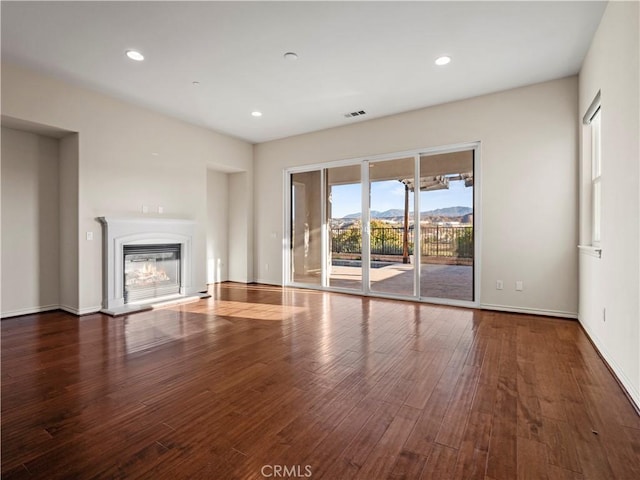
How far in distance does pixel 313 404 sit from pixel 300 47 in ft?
10.7

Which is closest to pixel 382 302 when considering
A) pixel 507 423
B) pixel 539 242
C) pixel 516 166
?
pixel 539 242

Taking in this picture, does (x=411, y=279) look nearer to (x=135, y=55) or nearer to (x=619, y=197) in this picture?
(x=619, y=197)

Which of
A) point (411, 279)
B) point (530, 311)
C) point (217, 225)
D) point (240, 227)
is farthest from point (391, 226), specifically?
point (217, 225)

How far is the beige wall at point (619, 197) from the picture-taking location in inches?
84.0

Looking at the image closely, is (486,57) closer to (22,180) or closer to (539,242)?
(539,242)

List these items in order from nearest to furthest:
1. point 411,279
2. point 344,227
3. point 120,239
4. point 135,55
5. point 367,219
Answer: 1. point 135,55
2. point 120,239
3. point 411,279
4. point 367,219
5. point 344,227

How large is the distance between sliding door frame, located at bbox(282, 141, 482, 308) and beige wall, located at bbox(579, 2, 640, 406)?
4.79 ft

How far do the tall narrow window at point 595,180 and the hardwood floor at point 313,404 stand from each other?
1.11 meters

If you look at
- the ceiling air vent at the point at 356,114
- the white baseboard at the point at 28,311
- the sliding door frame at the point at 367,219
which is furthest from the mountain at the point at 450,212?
the white baseboard at the point at 28,311

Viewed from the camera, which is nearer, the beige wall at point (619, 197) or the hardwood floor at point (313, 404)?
the hardwood floor at point (313, 404)

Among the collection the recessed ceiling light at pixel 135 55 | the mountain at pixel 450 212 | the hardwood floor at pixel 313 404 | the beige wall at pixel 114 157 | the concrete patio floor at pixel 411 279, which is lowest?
the hardwood floor at pixel 313 404

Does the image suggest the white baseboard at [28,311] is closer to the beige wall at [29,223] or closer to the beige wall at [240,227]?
the beige wall at [29,223]

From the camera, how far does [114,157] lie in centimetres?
461

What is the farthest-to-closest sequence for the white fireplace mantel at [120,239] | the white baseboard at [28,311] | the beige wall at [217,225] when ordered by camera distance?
the beige wall at [217,225]
the white fireplace mantel at [120,239]
the white baseboard at [28,311]
